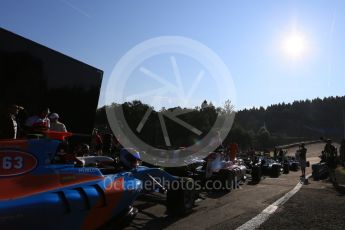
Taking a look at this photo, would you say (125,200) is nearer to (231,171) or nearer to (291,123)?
(231,171)

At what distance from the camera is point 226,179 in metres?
11.1

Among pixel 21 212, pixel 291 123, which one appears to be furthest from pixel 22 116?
pixel 291 123

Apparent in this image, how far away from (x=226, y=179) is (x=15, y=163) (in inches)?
291

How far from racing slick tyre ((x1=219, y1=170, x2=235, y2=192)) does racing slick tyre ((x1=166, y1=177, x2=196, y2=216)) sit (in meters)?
3.17

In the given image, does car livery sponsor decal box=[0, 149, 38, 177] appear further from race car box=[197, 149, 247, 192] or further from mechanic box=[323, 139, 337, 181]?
mechanic box=[323, 139, 337, 181]

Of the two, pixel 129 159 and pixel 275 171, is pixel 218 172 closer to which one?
pixel 129 159

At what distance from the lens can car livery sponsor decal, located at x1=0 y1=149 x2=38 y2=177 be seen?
4488 mm

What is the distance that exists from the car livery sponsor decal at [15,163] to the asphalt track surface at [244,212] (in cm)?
241

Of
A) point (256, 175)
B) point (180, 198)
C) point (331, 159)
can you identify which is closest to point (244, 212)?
point (180, 198)

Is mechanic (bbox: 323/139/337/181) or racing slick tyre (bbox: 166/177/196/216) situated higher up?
mechanic (bbox: 323/139/337/181)

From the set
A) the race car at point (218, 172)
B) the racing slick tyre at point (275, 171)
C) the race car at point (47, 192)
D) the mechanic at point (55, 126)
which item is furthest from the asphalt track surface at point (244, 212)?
the racing slick tyre at point (275, 171)

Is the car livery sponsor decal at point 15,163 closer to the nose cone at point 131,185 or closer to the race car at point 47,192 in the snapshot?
the race car at point 47,192

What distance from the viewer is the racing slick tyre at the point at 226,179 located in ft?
36.2

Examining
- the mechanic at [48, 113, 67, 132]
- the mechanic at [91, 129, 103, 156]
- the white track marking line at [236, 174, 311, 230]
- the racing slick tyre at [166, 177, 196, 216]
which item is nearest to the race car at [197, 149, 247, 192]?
the white track marking line at [236, 174, 311, 230]
